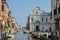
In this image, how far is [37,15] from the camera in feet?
267

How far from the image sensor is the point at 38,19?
8156 cm

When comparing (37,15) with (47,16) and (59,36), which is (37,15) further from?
(59,36)

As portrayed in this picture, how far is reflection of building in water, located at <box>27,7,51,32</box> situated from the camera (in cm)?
8094

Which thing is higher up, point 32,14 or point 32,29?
point 32,14

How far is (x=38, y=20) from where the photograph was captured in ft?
267

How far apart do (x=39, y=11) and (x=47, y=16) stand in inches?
136

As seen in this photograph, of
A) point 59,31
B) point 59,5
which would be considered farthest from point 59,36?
point 59,5

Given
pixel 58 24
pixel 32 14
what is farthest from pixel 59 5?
pixel 32 14

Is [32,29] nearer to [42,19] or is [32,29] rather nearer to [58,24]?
[42,19]

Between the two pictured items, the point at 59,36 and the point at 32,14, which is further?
the point at 32,14

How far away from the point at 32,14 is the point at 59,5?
49.3 metres

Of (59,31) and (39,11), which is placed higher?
(39,11)

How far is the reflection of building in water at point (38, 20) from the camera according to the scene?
80.9 metres

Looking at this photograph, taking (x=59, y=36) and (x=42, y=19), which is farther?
(x=42, y=19)
